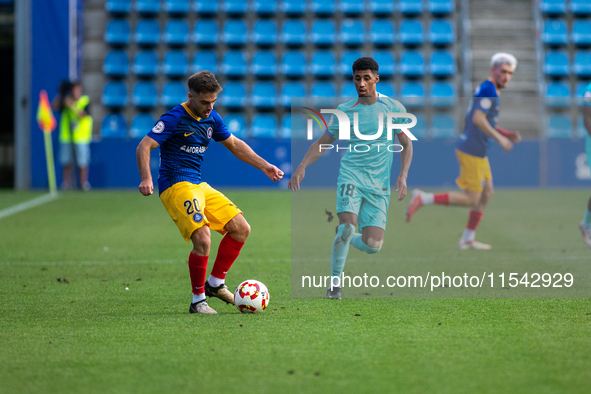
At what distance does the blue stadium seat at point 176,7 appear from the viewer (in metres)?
17.6

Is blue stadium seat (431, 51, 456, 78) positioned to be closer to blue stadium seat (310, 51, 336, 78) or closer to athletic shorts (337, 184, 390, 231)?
blue stadium seat (310, 51, 336, 78)

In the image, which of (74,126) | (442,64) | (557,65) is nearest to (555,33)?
(557,65)

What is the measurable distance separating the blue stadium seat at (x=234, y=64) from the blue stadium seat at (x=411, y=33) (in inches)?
153

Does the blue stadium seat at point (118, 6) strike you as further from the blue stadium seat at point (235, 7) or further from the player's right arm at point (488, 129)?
the player's right arm at point (488, 129)

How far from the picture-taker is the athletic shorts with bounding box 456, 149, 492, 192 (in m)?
7.44

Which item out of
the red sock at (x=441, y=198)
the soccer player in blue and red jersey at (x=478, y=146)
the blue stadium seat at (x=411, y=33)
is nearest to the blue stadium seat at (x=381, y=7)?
the blue stadium seat at (x=411, y=33)

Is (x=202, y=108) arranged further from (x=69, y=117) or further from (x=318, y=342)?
(x=69, y=117)

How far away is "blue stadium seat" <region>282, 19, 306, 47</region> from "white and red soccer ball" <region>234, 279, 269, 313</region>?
536 inches

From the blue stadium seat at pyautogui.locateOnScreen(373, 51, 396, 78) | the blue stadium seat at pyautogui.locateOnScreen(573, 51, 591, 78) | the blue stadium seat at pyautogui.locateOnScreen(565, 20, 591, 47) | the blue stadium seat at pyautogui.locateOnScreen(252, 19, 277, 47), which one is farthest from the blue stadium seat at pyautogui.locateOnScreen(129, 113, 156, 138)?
the blue stadium seat at pyautogui.locateOnScreen(565, 20, 591, 47)

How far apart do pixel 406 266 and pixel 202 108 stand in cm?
277

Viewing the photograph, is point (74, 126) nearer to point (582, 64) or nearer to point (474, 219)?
point (474, 219)

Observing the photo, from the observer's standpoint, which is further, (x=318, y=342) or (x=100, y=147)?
(x=100, y=147)

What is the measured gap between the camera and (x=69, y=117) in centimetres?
1499

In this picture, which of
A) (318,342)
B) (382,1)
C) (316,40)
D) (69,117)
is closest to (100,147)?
(69,117)
